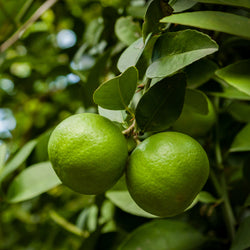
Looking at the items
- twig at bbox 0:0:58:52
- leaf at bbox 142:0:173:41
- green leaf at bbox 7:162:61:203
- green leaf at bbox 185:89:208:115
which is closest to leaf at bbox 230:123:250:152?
green leaf at bbox 185:89:208:115

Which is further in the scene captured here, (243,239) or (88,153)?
(243,239)

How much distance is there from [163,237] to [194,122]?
0.30 m

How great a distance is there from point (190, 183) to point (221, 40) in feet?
1.43

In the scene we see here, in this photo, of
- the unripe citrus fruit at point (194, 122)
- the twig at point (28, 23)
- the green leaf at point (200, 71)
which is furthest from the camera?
the twig at point (28, 23)

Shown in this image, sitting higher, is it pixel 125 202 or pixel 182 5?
pixel 182 5

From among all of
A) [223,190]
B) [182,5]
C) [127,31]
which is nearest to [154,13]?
[182,5]

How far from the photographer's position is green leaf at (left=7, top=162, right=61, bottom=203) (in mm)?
904

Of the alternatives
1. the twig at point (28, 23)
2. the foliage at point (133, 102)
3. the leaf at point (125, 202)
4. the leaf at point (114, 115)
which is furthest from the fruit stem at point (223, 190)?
the twig at point (28, 23)

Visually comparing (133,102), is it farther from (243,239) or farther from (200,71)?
(243,239)

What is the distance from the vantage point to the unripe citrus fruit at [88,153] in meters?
0.55

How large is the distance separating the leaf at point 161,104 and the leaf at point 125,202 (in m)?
0.25

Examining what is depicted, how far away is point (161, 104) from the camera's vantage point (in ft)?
2.06

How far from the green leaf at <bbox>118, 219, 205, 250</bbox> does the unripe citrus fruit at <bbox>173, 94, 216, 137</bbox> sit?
247 mm

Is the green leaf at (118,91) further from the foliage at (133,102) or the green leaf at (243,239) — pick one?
the green leaf at (243,239)
